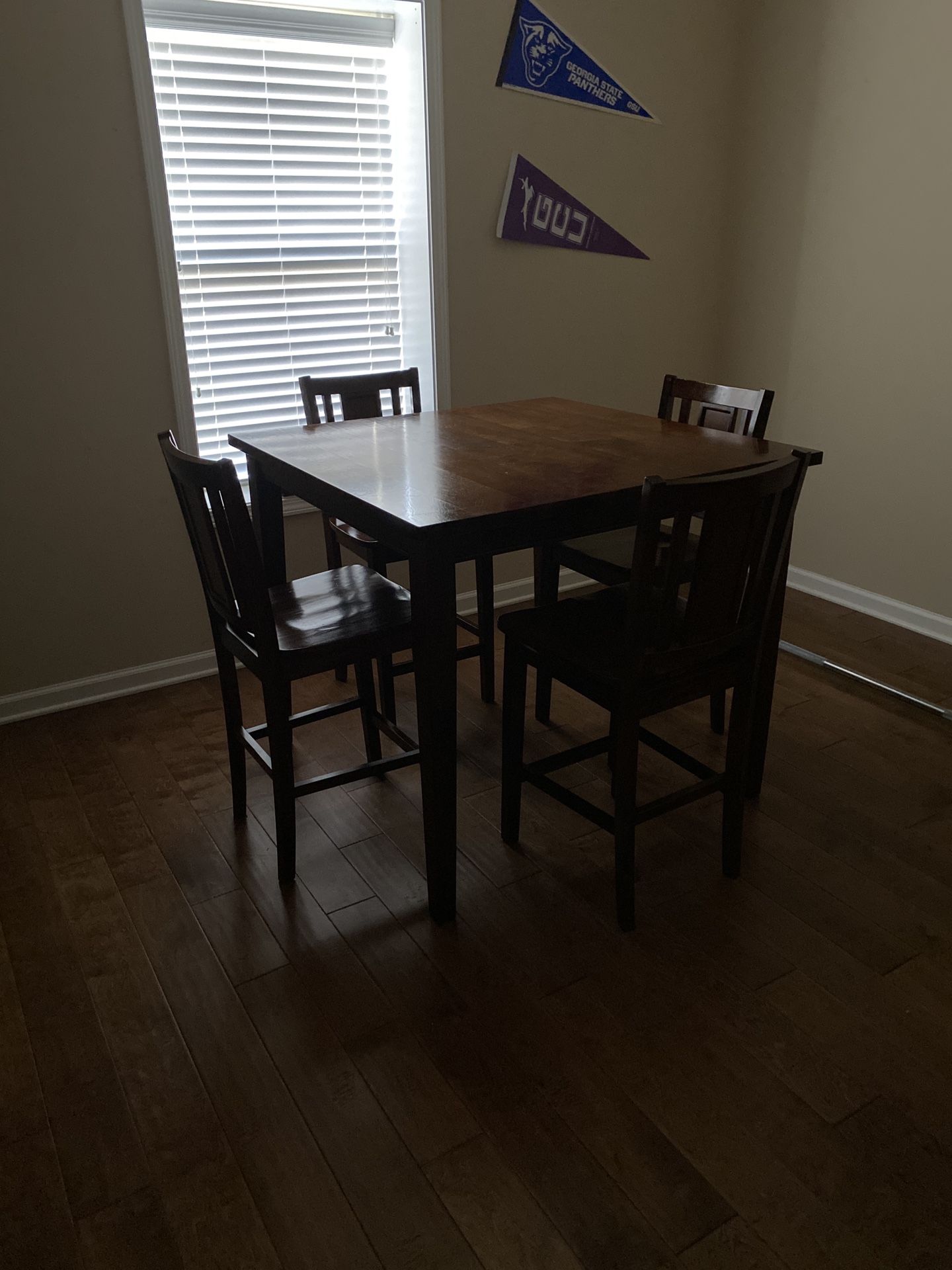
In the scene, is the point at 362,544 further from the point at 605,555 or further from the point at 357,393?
the point at 605,555

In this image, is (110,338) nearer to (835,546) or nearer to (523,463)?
(523,463)

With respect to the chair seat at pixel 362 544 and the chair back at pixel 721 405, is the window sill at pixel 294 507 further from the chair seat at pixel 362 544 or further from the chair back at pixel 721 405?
the chair back at pixel 721 405

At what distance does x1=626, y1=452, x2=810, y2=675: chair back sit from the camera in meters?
1.68

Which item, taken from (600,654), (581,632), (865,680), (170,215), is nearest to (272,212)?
(170,215)

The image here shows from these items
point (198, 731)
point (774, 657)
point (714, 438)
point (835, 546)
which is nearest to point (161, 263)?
point (198, 731)

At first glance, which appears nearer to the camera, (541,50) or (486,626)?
(486,626)

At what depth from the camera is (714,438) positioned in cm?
242

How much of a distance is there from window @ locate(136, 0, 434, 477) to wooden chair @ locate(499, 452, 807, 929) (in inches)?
65.0

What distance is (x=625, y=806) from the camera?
192 centimetres

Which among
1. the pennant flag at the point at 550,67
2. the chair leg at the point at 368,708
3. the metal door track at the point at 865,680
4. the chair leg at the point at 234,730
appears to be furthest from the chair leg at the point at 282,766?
the pennant flag at the point at 550,67

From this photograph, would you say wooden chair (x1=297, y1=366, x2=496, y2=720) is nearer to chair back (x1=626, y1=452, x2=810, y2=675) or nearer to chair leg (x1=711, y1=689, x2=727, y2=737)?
chair leg (x1=711, y1=689, x2=727, y2=737)

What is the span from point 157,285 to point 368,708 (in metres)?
1.48

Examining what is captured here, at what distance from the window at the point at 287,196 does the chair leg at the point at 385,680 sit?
89 centimetres

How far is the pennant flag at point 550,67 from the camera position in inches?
127
